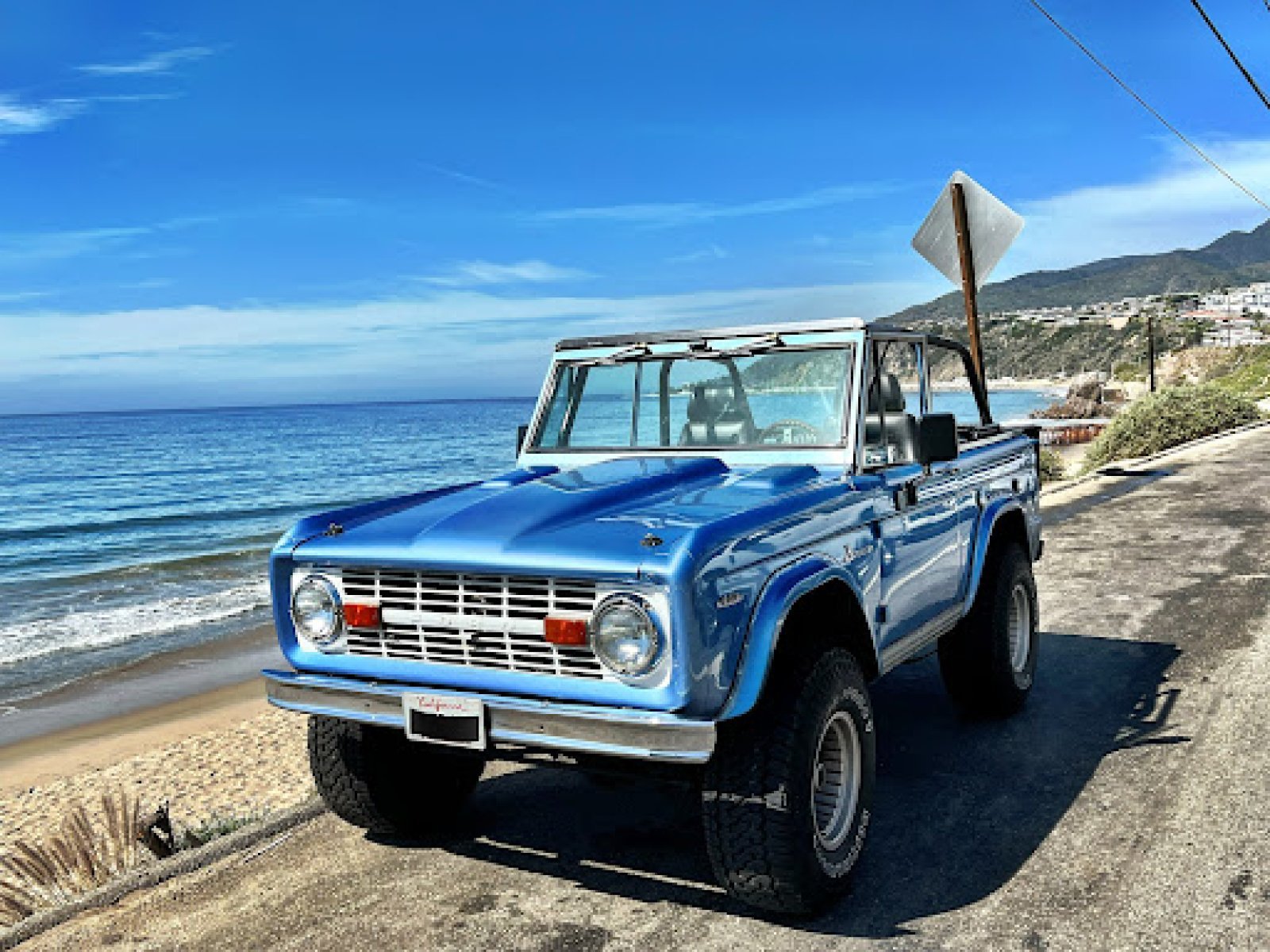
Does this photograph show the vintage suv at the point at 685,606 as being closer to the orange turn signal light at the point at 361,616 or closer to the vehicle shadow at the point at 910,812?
the orange turn signal light at the point at 361,616

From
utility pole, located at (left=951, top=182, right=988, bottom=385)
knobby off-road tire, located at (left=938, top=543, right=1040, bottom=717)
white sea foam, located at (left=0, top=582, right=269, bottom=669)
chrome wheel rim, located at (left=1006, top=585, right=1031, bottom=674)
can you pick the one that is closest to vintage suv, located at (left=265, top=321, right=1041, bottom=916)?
knobby off-road tire, located at (left=938, top=543, right=1040, bottom=717)

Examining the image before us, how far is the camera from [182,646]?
14.6m

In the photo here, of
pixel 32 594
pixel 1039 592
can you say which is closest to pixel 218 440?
pixel 32 594

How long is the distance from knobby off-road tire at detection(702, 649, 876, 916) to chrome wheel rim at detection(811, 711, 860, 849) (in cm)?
8

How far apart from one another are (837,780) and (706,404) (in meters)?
1.92

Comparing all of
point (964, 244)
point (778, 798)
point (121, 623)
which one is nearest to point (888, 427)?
point (778, 798)

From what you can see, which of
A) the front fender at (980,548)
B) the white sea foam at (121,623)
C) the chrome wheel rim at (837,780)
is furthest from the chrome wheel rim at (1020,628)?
the white sea foam at (121,623)

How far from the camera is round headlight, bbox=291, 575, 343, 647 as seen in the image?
151 inches

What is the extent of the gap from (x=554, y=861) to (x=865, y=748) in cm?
130

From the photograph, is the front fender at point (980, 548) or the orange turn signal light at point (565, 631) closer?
the orange turn signal light at point (565, 631)

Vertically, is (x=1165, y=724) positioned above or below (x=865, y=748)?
below

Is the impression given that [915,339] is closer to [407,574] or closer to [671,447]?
[671,447]

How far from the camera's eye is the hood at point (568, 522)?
333cm

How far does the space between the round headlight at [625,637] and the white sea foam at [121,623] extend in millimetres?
13660
